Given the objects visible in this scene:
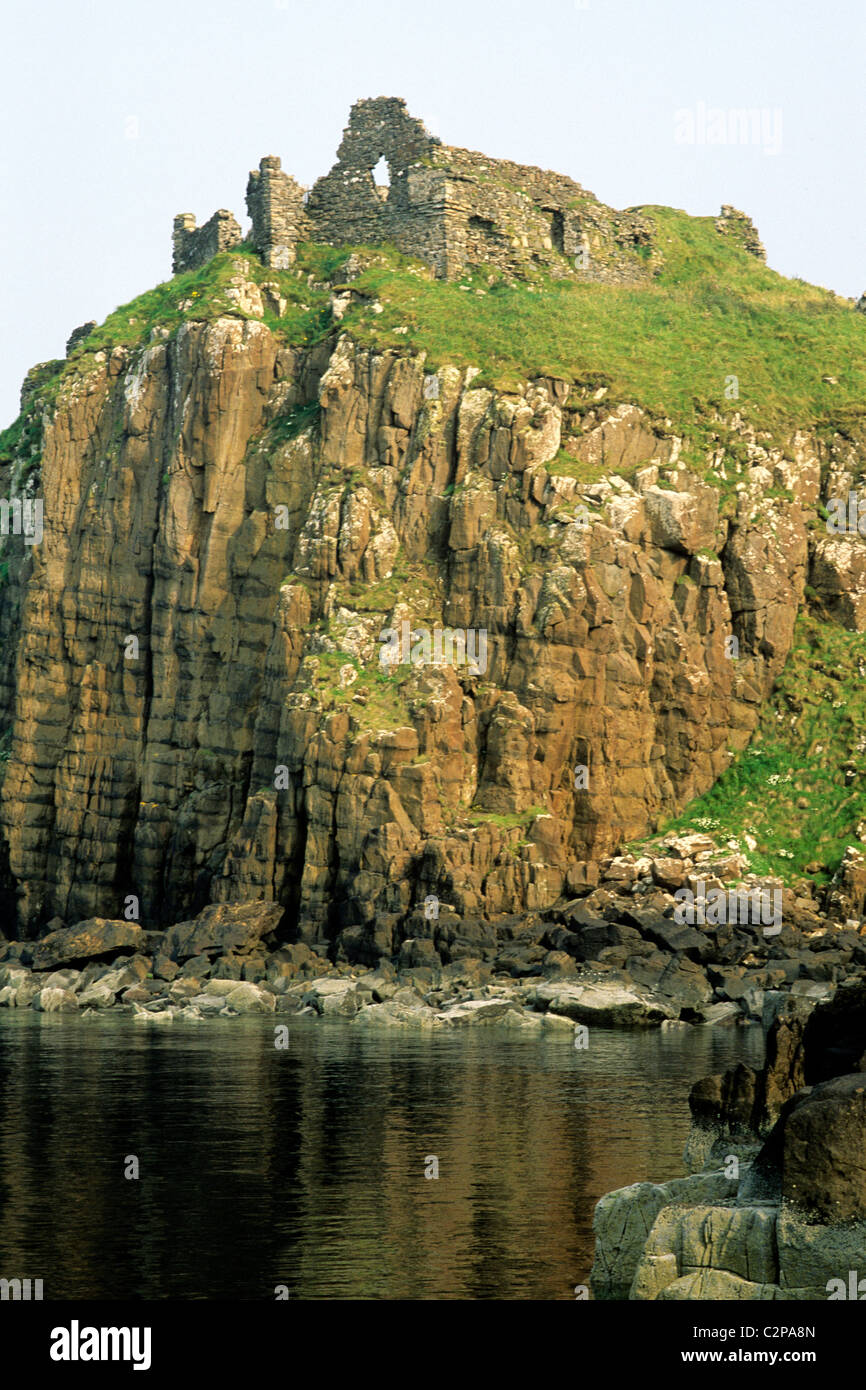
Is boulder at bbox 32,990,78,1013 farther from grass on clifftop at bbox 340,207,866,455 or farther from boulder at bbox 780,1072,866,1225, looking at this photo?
boulder at bbox 780,1072,866,1225

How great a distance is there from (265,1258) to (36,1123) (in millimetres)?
14618

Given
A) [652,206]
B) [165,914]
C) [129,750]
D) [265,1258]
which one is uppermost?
[652,206]

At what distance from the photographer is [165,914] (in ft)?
299

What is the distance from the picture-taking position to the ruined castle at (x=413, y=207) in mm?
105812

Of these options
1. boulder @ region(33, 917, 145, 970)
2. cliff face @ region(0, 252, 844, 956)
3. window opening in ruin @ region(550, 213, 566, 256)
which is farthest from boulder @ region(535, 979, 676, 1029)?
window opening in ruin @ region(550, 213, 566, 256)

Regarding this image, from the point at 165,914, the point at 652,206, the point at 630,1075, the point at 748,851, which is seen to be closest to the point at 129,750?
the point at 165,914

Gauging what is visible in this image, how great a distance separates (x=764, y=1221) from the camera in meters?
23.5

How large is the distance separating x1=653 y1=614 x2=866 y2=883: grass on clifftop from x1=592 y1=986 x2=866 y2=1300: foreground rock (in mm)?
58663

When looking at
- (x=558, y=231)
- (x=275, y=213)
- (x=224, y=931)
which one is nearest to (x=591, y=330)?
(x=558, y=231)

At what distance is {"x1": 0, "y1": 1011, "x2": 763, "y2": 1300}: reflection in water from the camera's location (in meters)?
29.1

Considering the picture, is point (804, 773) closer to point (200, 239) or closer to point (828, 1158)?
point (200, 239)
